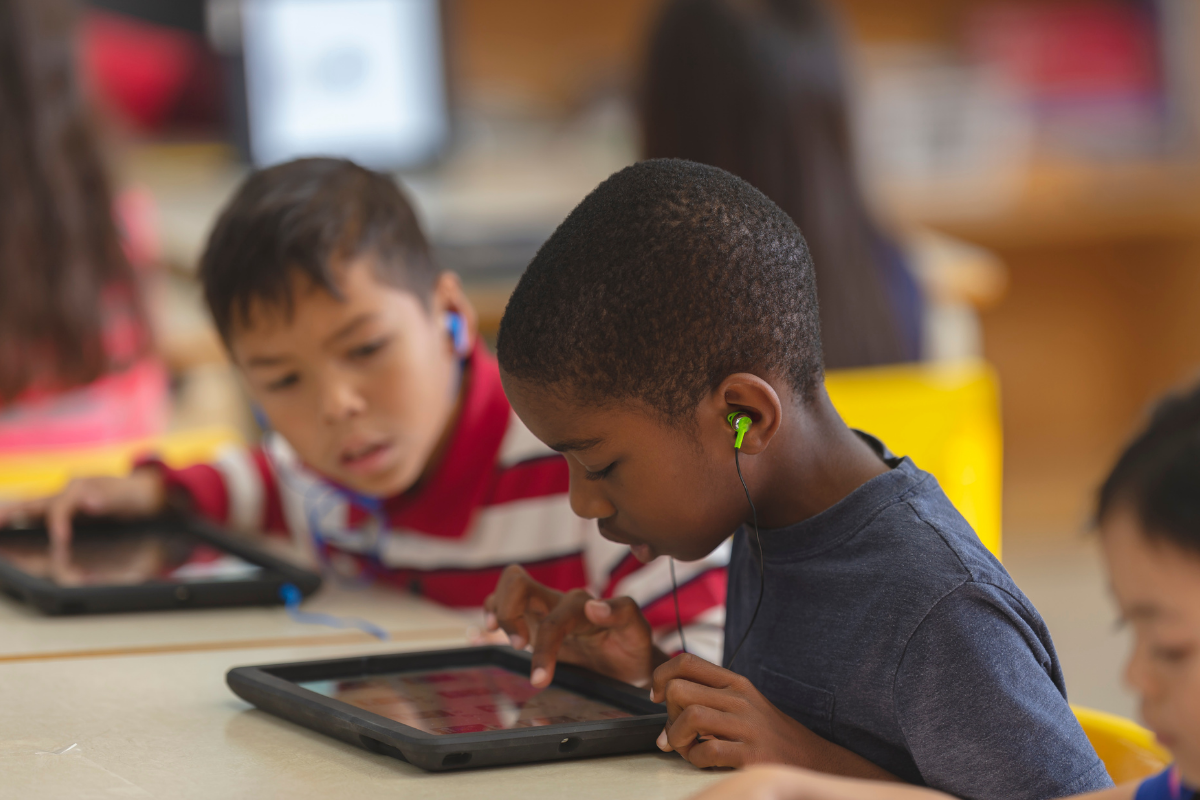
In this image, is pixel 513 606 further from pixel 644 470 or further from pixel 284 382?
pixel 284 382

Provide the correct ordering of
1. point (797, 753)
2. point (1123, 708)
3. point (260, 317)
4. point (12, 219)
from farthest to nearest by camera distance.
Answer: point (1123, 708)
point (12, 219)
point (260, 317)
point (797, 753)

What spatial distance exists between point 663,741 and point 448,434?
61 centimetres

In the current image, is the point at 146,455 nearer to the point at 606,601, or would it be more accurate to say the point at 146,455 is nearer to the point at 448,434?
the point at 448,434

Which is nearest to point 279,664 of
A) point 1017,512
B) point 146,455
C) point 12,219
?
point 146,455

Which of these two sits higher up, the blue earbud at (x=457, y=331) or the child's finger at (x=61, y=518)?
the blue earbud at (x=457, y=331)

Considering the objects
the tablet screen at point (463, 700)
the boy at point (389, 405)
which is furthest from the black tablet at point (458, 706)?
the boy at point (389, 405)

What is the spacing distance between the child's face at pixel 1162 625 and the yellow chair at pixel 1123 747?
29cm

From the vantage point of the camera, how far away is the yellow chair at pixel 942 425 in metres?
1.22

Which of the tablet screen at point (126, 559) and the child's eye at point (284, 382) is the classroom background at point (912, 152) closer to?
the tablet screen at point (126, 559)

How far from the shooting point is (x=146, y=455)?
1498mm

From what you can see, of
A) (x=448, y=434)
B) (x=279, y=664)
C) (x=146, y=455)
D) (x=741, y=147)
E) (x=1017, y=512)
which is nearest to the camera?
(x=279, y=664)

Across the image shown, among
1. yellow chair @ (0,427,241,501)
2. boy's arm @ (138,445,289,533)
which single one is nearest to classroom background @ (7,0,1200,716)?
yellow chair @ (0,427,241,501)

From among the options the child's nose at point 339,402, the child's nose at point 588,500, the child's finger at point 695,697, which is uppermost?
the child's nose at point 588,500

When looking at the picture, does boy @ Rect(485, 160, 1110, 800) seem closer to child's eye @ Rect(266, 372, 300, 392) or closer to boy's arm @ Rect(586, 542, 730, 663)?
boy's arm @ Rect(586, 542, 730, 663)
